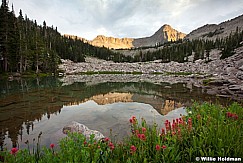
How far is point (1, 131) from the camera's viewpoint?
24.4 feet

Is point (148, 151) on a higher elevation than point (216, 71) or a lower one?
lower

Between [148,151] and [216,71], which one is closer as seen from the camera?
[148,151]

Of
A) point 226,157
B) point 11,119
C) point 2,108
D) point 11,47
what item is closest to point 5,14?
point 11,47

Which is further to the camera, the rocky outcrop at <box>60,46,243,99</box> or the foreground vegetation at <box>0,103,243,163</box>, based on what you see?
the rocky outcrop at <box>60,46,243,99</box>

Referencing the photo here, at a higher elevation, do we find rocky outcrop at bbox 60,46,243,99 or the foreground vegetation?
rocky outcrop at bbox 60,46,243,99

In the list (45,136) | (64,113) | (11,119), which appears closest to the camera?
(45,136)

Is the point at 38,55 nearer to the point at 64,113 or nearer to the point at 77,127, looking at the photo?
the point at 64,113

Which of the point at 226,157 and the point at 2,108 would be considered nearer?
the point at 226,157

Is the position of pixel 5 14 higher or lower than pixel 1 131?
higher

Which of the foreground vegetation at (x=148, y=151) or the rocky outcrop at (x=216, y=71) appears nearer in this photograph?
the foreground vegetation at (x=148, y=151)

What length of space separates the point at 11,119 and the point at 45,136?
3.79 metres

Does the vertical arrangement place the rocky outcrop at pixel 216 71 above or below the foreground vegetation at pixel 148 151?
above

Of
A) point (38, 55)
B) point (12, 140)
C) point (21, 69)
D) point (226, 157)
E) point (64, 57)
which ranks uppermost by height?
point (64, 57)

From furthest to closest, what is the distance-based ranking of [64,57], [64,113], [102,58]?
[102,58] < [64,57] < [64,113]
